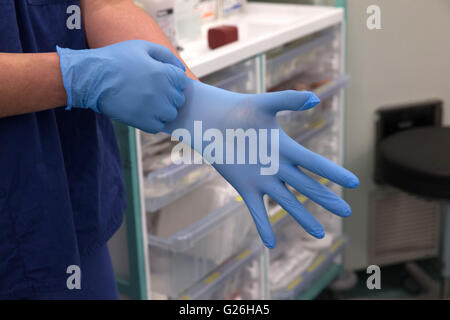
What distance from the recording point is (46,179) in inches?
37.1

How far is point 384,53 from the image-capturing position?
2.05 meters

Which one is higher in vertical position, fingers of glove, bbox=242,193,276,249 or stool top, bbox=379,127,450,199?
fingers of glove, bbox=242,193,276,249

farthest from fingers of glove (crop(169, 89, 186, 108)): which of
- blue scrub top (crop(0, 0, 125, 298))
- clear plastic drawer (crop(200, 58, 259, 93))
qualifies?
clear plastic drawer (crop(200, 58, 259, 93))

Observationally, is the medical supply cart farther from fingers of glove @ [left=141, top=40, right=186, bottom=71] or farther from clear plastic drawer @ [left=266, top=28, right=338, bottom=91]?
fingers of glove @ [left=141, top=40, right=186, bottom=71]

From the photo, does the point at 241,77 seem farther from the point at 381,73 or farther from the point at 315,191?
the point at 315,191

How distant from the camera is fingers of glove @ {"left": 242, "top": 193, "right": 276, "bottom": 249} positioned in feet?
2.86

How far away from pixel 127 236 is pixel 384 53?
1.16 meters

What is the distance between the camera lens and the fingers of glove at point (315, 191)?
0.83 m

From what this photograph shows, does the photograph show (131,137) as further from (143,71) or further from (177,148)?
(143,71)

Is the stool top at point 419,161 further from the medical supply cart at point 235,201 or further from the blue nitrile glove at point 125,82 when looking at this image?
the blue nitrile glove at point 125,82

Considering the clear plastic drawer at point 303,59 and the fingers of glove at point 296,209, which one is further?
the clear plastic drawer at point 303,59

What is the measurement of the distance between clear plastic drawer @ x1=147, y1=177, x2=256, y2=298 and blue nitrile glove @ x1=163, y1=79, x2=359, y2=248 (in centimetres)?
58

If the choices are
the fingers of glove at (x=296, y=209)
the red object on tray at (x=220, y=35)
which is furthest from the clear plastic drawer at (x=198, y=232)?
the fingers of glove at (x=296, y=209)

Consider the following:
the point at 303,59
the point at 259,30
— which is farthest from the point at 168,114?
the point at 303,59
